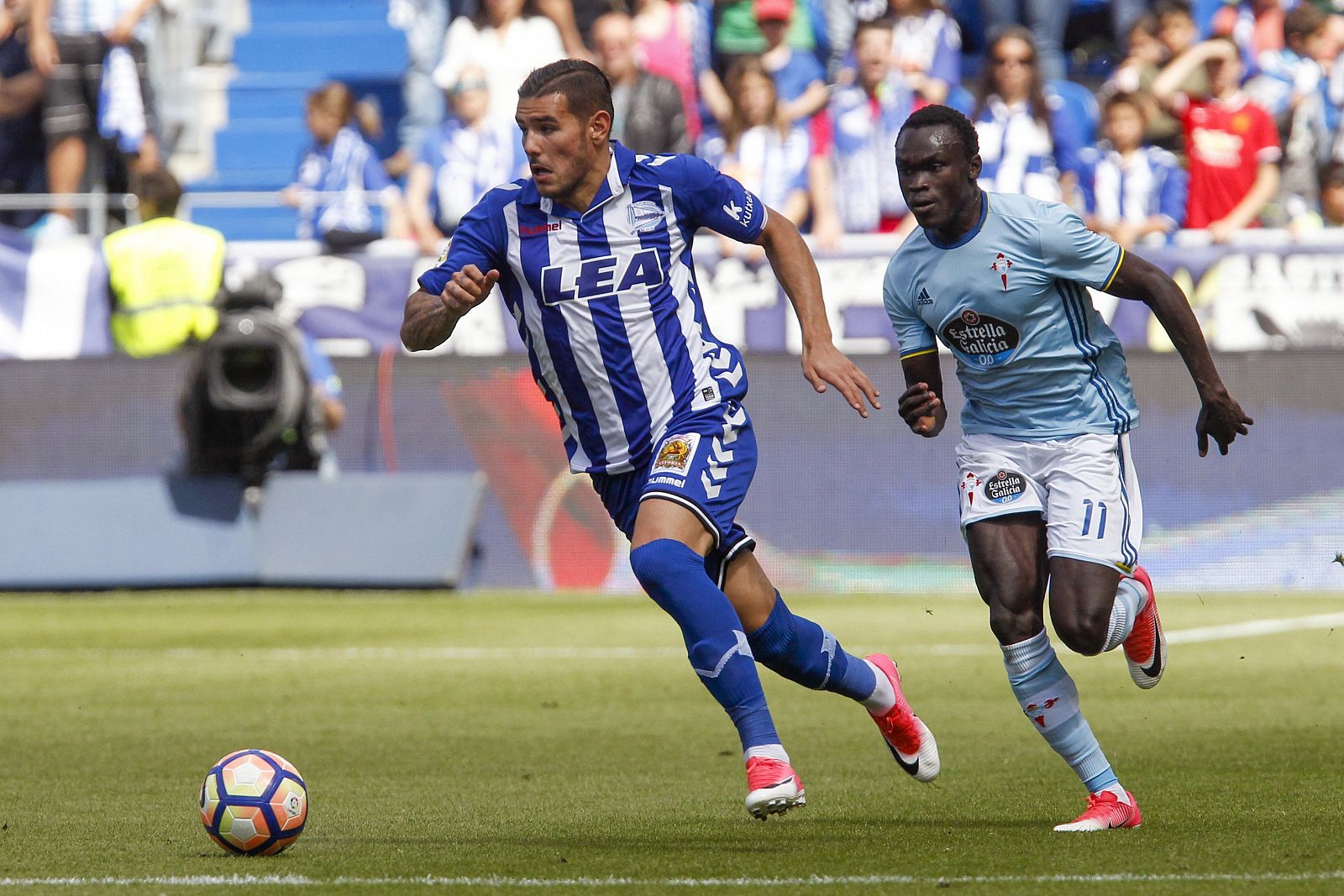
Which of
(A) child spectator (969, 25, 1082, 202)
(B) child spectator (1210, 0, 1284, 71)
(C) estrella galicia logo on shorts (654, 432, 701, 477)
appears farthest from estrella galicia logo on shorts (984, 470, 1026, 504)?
(B) child spectator (1210, 0, 1284, 71)

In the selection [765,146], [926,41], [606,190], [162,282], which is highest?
[606,190]

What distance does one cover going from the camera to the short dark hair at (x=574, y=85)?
5.72 meters

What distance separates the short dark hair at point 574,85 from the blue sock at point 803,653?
1583 millimetres

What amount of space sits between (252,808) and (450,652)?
5.97 metres

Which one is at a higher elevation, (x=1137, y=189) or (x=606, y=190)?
(x=606, y=190)

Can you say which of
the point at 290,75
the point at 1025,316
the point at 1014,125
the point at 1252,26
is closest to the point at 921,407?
the point at 1025,316

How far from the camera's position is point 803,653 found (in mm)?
5887

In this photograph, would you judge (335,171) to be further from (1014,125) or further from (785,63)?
(1014,125)

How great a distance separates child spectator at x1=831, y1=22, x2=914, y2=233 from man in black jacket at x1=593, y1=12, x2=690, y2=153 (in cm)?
136

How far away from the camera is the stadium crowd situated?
15617mm

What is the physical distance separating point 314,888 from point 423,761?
8.56 feet

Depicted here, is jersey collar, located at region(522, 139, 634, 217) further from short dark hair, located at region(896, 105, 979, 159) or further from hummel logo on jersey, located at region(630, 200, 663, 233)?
short dark hair, located at region(896, 105, 979, 159)

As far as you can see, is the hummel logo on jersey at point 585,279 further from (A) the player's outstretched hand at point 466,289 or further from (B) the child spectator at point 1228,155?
(B) the child spectator at point 1228,155

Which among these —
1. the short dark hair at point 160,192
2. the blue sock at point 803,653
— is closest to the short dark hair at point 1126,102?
the short dark hair at point 160,192
